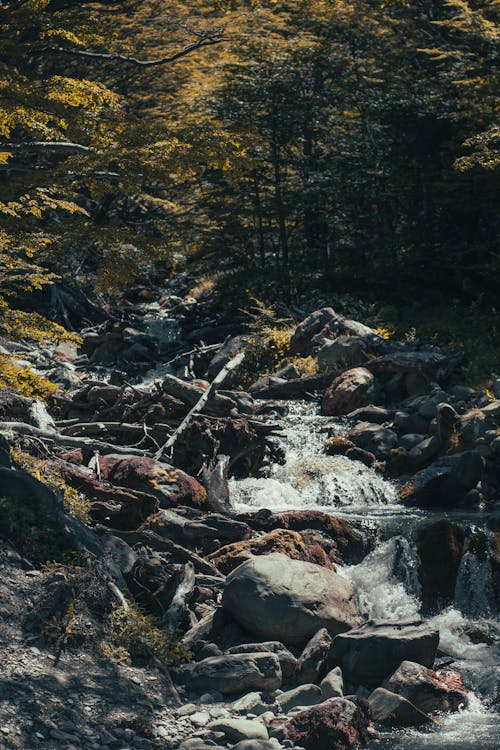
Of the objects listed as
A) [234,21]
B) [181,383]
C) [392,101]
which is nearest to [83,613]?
[181,383]

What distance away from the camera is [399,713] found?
785 centimetres

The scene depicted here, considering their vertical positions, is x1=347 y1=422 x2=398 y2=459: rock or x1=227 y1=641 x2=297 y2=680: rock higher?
x1=227 y1=641 x2=297 y2=680: rock

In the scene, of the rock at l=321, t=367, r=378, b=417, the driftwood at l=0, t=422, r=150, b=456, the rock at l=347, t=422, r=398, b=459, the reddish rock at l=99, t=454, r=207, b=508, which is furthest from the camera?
the rock at l=321, t=367, r=378, b=417

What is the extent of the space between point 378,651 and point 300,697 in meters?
1.03

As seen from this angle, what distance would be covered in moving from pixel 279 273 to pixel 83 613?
16708mm

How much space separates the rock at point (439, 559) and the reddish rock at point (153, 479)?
10.1ft

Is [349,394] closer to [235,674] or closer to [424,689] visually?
[424,689]

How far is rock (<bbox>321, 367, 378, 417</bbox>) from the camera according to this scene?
1705cm

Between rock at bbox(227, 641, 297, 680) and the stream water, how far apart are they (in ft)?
3.74

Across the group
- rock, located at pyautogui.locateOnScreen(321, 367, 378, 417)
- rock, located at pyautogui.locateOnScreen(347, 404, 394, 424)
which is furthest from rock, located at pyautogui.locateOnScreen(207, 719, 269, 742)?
rock, located at pyautogui.locateOnScreen(321, 367, 378, 417)

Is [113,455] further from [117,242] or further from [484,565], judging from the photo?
[484,565]

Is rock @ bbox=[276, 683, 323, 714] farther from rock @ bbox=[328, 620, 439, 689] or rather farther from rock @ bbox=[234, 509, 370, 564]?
rock @ bbox=[234, 509, 370, 564]

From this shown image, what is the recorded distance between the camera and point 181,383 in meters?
15.2

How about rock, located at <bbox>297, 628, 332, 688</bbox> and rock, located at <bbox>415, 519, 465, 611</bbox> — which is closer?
rock, located at <bbox>297, 628, 332, 688</bbox>
